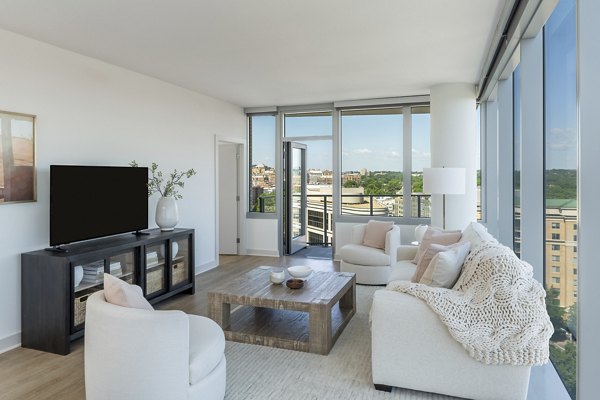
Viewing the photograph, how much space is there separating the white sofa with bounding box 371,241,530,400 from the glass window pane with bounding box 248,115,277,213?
16.0 feet

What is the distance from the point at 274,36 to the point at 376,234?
294 centimetres

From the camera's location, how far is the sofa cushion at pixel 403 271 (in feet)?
12.1

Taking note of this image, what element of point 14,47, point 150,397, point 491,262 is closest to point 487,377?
point 491,262

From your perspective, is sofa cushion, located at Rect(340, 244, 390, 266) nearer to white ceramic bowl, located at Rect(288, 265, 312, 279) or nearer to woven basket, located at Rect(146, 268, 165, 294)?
white ceramic bowl, located at Rect(288, 265, 312, 279)

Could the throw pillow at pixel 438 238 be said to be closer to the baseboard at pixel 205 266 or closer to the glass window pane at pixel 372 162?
the glass window pane at pixel 372 162

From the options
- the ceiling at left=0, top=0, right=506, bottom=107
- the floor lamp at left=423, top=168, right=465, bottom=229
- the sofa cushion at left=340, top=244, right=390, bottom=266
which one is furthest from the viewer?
the sofa cushion at left=340, top=244, right=390, bottom=266

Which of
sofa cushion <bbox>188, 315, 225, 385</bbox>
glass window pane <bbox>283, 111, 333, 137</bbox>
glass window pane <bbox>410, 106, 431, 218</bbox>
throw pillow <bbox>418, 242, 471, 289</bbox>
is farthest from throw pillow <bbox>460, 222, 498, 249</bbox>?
glass window pane <bbox>283, 111, 333, 137</bbox>

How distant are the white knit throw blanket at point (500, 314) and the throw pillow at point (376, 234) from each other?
293 cm

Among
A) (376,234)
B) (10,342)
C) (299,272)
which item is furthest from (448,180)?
(10,342)

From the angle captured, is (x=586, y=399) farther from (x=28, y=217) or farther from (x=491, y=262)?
(x=28, y=217)

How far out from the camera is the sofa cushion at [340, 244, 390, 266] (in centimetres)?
500

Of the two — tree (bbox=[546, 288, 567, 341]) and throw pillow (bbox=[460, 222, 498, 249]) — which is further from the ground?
throw pillow (bbox=[460, 222, 498, 249])

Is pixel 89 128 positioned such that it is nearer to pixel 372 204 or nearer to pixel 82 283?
pixel 82 283

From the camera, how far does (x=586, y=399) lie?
5.41 feet
